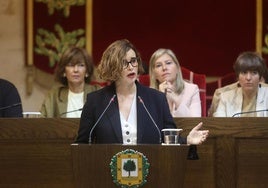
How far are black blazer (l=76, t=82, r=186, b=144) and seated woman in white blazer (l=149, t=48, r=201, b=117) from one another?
52.2 inches

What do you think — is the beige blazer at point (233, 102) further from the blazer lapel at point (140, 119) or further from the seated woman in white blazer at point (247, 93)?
the blazer lapel at point (140, 119)

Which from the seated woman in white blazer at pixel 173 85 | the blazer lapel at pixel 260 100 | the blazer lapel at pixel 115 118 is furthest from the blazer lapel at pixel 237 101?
the blazer lapel at pixel 115 118

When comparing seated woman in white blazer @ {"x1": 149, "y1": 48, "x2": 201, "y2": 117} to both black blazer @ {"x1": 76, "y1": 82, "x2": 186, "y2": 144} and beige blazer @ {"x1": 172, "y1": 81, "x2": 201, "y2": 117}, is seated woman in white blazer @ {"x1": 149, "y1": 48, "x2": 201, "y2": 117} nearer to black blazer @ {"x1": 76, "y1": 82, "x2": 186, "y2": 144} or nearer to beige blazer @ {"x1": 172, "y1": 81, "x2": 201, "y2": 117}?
beige blazer @ {"x1": 172, "y1": 81, "x2": 201, "y2": 117}

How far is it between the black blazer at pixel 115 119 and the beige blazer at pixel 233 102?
1.53 meters

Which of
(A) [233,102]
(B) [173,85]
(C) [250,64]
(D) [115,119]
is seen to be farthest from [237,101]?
(D) [115,119]

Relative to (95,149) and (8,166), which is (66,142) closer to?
(8,166)

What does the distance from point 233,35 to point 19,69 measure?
220 cm

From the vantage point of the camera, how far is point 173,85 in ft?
19.2

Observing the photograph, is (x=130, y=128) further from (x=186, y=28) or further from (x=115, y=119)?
(x=186, y=28)

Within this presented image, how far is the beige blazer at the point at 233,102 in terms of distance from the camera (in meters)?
5.77

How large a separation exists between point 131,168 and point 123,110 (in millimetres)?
487

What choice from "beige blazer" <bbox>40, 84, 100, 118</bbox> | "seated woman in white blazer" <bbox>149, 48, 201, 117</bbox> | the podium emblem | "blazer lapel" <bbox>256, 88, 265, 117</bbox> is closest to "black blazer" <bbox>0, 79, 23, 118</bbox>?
"beige blazer" <bbox>40, 84, 100, 118</bbox>

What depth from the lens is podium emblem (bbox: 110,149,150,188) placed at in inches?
156

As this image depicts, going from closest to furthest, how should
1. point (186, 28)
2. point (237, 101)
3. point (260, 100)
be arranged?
point (260, 100) < point (237, 101) < point (186, 28)
